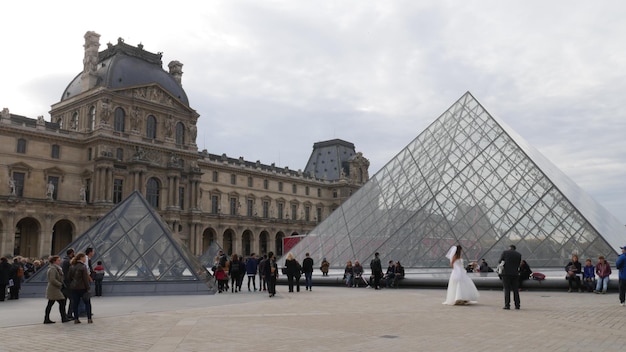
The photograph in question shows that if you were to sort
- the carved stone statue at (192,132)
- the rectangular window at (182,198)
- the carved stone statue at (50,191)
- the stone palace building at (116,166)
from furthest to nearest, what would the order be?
the carved stone statue at (192,132), the rectangular window at (182,198), the carved stone statue at (50,191), the stone palace building at (116,166)

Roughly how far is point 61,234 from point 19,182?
17.5ft

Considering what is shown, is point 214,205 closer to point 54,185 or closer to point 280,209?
point 280,209

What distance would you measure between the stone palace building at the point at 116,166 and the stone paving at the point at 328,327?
32.7 m

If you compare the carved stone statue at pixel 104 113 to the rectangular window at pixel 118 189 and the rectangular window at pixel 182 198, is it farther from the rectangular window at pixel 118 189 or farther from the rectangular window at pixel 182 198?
the rectangular window at pixel 182 198

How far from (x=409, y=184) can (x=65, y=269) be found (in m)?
14.0

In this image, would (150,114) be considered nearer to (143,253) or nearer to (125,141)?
(125,141)

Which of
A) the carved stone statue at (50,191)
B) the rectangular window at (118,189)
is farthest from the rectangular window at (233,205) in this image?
the carved stone statue at (50,191)

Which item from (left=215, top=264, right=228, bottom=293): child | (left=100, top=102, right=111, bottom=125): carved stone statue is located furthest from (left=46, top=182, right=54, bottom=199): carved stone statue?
(left=215, top=264, right=228, bottom=293): child

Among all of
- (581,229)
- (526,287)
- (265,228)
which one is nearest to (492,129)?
(581,229)

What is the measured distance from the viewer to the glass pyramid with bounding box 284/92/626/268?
1599cm

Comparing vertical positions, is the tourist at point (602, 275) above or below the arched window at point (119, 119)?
below

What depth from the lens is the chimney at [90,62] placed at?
46094 mm

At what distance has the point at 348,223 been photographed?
2112 centimetres

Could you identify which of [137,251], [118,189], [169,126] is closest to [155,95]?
[169,126]
